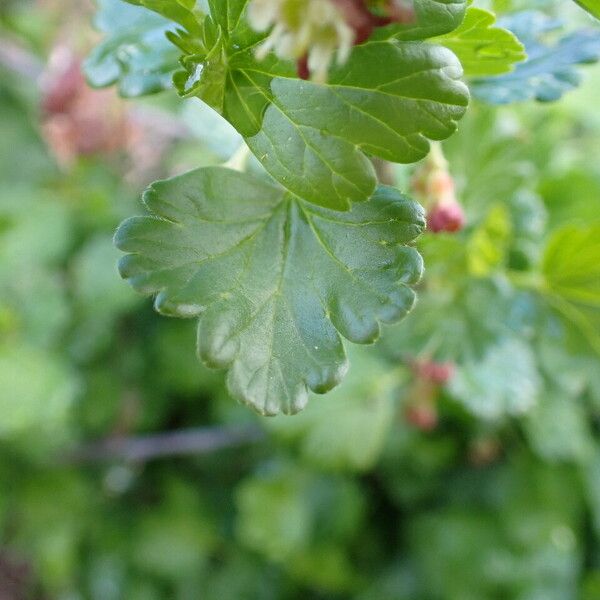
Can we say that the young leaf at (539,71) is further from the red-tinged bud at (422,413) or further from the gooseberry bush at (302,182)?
the red-tinged bud at (422,413)

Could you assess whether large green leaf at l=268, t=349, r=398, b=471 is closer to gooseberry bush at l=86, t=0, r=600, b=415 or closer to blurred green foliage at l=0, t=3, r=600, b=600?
blurred green foliage at l=0, t=3, r=600, b=600

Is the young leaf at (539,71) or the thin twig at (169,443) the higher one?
the young leaf at (539,71)

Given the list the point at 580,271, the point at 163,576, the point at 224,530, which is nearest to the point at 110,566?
the point at 163,576

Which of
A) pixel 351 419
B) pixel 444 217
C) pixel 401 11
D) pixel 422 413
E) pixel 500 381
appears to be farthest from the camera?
pixel 351 419

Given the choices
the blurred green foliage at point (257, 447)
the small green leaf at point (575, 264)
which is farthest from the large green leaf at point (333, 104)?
the blurred green foliage at point (257, 447)

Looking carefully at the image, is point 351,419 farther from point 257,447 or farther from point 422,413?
point 257,447

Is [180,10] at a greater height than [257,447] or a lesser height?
greater

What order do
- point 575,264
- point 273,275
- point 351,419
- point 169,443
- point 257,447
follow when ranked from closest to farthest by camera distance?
1. point 273,275
2. point 575,264
3. point 351,419
4. point 169,443
5. point 257,447

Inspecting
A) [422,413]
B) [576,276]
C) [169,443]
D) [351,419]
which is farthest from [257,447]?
[576,276]
